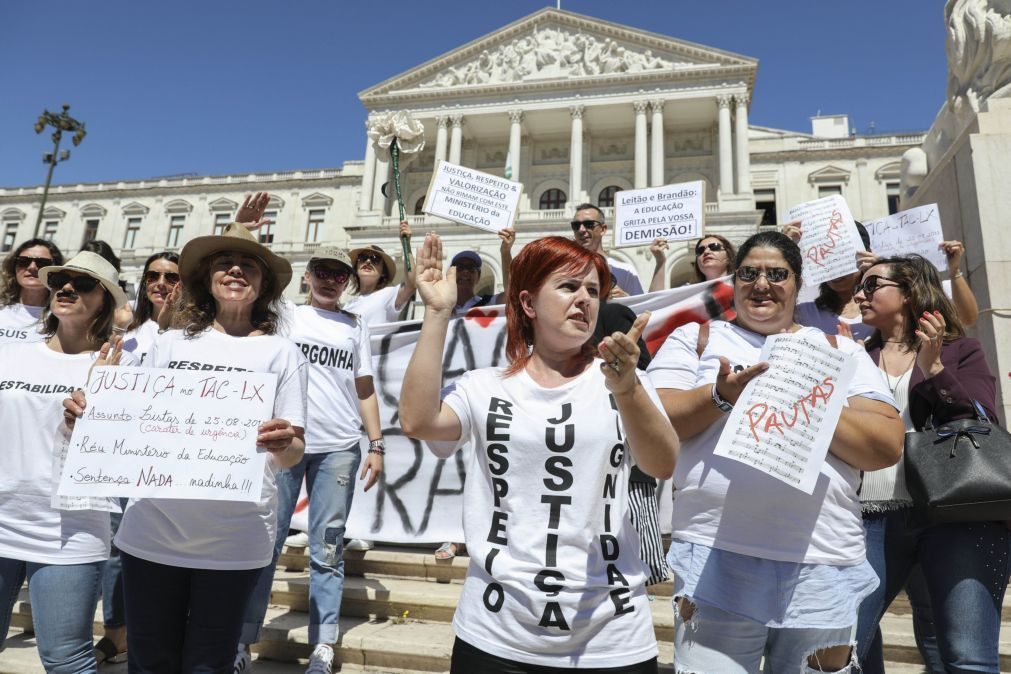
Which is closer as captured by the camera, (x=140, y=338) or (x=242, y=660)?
(x=242, y=660)

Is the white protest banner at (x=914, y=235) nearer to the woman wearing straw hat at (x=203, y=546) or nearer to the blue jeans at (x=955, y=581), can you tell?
the blue jeans at (x=955, y=581)

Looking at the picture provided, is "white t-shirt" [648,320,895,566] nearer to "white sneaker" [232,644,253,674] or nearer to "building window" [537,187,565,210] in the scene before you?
"white sneaker" [232,644,253,674]

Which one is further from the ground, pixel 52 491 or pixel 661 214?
pixel 661 214

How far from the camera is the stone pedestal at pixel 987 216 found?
484cm

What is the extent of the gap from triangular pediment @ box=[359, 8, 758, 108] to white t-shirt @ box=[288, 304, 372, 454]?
38.3 m

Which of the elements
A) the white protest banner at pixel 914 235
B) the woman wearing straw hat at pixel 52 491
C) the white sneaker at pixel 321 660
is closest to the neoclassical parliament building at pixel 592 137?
the white protest banner at pixel 914 235

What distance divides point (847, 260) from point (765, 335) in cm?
223

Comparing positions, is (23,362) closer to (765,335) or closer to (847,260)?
(765,335)

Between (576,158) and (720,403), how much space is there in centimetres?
3755

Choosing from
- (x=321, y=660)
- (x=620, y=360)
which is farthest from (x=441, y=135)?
(x=620, y=360)

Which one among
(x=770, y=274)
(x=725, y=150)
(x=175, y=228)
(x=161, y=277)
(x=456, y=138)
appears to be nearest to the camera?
(x=770, y=274)

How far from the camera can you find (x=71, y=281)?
2.63 metres

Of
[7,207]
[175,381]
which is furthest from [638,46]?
[7,207]

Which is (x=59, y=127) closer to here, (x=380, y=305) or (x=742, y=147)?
(x=380, y=305)
